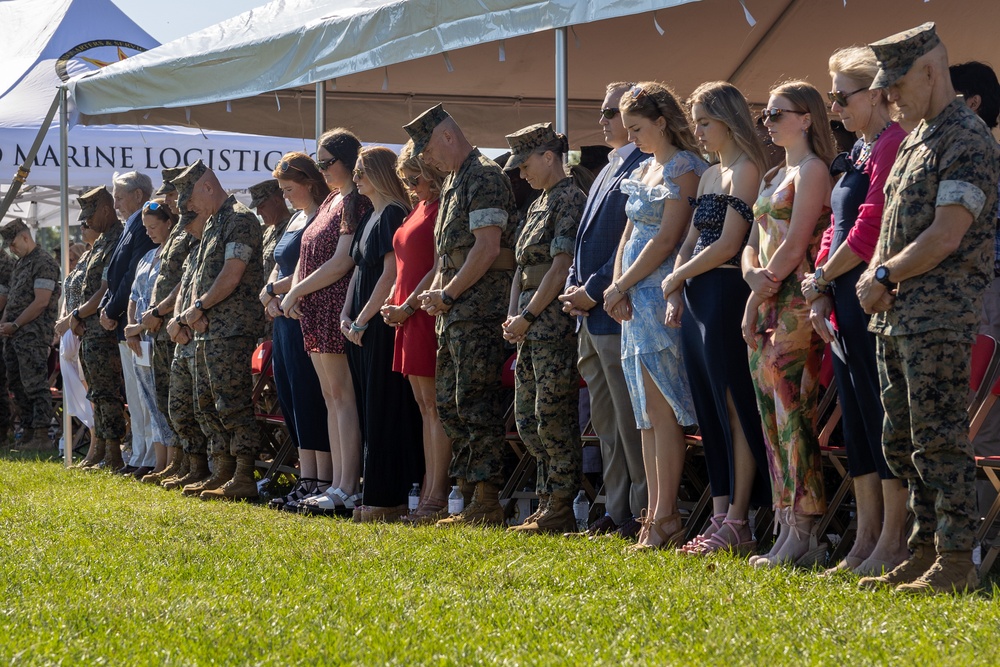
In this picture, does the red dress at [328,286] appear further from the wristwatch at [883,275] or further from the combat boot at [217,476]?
the wristwatch at [883,275]

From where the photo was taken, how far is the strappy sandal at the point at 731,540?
4922 mm

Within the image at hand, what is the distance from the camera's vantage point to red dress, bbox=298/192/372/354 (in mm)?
6973

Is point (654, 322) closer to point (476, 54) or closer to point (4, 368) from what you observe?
point (476, 54)

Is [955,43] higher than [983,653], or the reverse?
[955,43]

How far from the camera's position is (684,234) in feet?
17.4

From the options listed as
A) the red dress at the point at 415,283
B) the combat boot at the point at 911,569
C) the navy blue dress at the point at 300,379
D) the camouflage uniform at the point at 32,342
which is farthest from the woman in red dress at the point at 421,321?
the camouflage uniform at the point at 32,342

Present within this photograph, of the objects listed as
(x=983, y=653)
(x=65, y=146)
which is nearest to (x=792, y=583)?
(x=983, y=653)

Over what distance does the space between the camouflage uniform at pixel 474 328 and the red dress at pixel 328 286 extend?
883mm

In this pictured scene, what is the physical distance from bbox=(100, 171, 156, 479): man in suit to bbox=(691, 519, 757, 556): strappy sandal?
5344 millimetres

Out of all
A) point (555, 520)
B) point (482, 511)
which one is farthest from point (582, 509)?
point (482, 511)

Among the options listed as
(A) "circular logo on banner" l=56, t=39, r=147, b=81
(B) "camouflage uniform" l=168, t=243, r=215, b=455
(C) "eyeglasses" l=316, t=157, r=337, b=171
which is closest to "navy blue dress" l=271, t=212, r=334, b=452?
(C) "eyeglasses" l=316, t=157, r=337, b=171

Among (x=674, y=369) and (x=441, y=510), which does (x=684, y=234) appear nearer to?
(x=674, y=369)

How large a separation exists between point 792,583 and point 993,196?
1.40 meters

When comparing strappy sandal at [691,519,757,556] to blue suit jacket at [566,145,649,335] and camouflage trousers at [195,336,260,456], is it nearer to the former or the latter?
blue suit jacket at [566,145,649,335]
